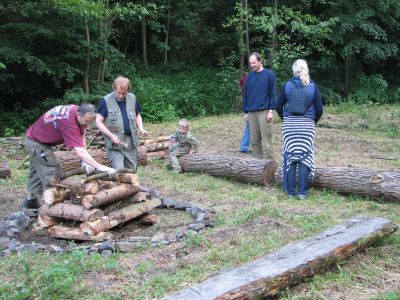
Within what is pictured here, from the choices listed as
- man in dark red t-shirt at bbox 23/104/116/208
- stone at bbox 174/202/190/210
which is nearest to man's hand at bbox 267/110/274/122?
stone at bbox 174/202/190/210

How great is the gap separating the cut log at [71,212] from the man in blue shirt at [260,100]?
409 centimetres

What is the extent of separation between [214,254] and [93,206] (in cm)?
187

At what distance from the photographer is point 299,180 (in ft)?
24.1

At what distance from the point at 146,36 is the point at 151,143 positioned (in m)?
15.1

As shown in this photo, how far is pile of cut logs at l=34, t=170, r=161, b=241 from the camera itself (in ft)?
19.0

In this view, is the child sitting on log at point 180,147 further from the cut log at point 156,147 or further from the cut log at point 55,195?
the cut log at point 55,195

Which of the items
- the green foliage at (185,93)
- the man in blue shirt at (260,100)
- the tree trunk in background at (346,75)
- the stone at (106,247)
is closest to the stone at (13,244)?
the stone at (106,247)

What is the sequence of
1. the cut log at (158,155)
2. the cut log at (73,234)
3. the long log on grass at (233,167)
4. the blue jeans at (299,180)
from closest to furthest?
the cut log at (73,234) → the blue jeans at (299,180) → the long log on grass at (233,167) → the cut log at (158,155)

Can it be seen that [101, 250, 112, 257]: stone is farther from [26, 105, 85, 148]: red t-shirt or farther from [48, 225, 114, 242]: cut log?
[26, 105, 85, 148]: red t-shirt

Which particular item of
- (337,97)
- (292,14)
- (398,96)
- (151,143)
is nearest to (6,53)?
(151,143)

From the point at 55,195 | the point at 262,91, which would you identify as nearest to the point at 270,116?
the point at 262,91

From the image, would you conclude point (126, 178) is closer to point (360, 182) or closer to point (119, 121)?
point (119, 121)

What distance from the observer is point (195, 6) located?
25.3 metres

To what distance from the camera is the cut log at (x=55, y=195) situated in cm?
610
